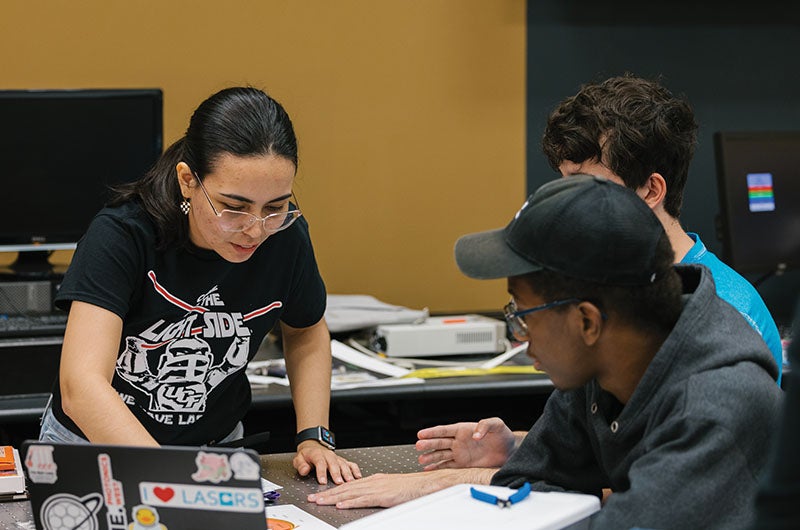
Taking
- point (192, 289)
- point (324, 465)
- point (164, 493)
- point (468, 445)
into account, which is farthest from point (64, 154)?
point (164, 493)

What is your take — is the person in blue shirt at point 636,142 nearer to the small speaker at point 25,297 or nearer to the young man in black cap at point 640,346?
the young man in black cap at point 640,346

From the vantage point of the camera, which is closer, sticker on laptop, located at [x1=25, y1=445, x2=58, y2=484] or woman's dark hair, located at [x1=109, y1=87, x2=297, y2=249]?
sticker on laptop, located at [x1=25, y1=445, x2=58, y2=484]

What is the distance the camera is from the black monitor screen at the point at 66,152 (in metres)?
3.03

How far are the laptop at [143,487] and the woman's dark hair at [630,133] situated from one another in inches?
38.8

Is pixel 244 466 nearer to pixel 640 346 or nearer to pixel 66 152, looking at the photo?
pixel 640 346

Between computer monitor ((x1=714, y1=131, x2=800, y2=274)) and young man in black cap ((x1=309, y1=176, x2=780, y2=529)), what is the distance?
2235 millimetres

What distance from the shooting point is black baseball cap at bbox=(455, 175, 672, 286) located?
1.33m

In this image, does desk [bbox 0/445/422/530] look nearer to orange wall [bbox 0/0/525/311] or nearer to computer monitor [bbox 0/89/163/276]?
computer monitor [bbox 0/89/163/276]

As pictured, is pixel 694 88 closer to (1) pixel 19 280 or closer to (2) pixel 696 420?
(1) pixel 19 280

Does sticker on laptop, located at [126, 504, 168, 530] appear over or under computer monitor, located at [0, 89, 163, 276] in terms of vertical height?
under

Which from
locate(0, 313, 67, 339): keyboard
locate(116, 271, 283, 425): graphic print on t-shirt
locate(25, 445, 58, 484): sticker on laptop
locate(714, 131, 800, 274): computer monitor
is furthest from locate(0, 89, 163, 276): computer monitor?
locate(714, 131, 800, 274): computer monitor

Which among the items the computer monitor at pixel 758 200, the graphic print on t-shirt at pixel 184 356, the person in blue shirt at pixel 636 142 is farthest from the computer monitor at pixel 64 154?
the computer monitor at pixel 758 200

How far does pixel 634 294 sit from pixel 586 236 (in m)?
0.11

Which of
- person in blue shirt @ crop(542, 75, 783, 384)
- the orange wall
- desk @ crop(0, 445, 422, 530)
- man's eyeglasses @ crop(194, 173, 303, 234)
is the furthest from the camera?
the orange wall
